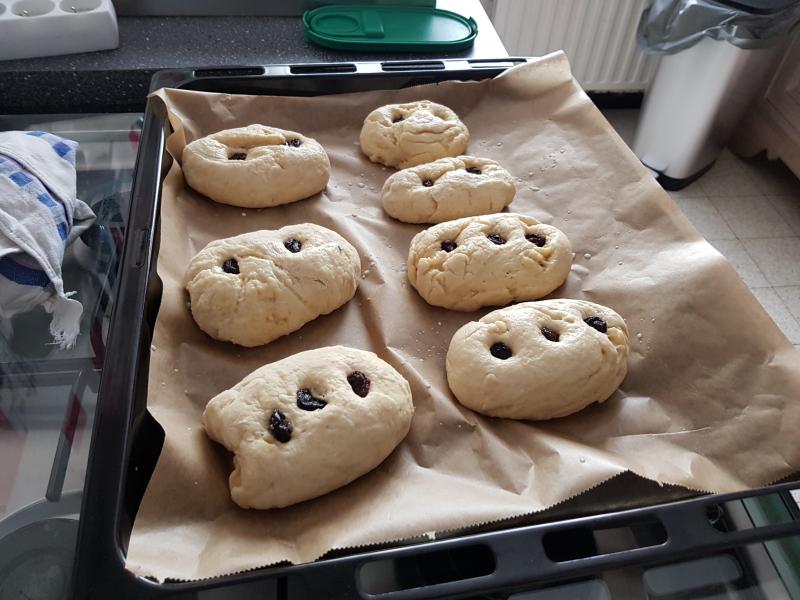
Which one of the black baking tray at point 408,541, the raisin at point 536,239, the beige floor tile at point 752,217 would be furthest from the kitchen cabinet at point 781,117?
the black baking tray at point 408,541

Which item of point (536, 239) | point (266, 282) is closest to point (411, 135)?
point (536, 239)

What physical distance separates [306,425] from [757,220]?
2.50m

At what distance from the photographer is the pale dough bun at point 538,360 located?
993 millimetres

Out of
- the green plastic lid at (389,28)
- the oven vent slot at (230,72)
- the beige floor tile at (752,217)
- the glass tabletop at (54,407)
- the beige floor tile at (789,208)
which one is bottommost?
the beige floor tile at (752,217)

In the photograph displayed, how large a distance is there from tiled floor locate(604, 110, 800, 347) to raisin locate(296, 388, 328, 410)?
1917 millimetres

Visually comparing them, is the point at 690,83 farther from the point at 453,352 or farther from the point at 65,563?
the point at 65,563

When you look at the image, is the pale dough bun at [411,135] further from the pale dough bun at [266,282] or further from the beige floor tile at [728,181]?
the beige floor tile at [728,181]

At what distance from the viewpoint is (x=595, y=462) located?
0.88m

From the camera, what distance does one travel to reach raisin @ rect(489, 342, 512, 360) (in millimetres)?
1051

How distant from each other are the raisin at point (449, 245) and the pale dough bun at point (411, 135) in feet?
0.96

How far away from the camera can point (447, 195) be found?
1.35 m

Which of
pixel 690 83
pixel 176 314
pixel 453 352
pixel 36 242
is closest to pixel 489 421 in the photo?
pixel 453 352

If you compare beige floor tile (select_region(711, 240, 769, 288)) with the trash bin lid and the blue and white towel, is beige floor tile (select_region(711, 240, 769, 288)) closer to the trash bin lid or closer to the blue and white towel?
the trash bin lid

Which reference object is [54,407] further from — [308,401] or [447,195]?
[447,195]
